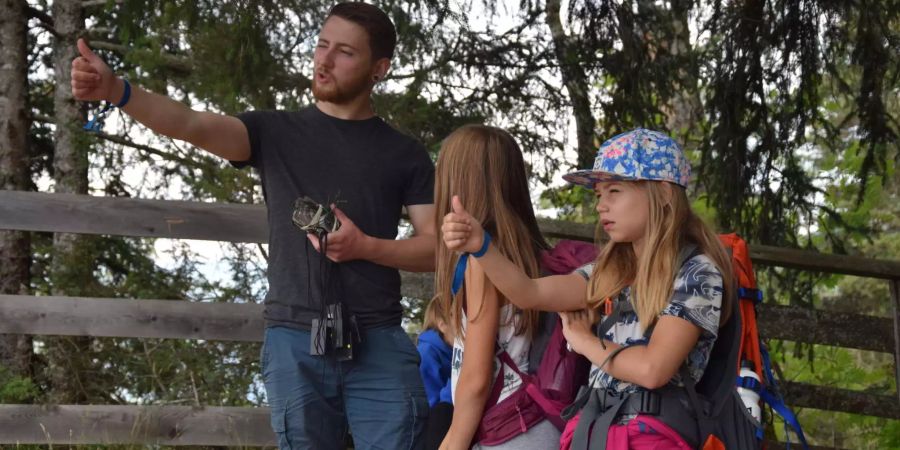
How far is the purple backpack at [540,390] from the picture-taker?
2670 mm

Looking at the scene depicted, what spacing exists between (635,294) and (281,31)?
12.2 ft

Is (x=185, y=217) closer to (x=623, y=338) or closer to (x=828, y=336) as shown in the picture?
(x=623, y=338)

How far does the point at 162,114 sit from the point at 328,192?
1.64 ft

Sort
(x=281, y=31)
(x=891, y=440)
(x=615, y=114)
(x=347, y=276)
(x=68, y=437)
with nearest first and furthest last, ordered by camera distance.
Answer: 1. (x=347, y=276)
2. (x=68, y=437)
3. (x=281, y=31)
4. (x=615, y=114)
5. (x=891, y=440)

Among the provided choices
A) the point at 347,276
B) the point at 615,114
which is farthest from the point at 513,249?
the point at 615,114

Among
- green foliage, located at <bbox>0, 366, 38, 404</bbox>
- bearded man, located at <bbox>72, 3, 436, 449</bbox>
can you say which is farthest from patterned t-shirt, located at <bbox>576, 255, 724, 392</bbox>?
green foliage, located at <bbox>0, 366, 38, 404</bbox>

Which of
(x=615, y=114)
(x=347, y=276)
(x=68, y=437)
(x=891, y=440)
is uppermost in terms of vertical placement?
(x=615, y=114)

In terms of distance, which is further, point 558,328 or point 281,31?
point 281,31

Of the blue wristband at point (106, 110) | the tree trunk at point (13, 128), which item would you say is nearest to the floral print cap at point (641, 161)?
the blue wristband at point (106, 110)

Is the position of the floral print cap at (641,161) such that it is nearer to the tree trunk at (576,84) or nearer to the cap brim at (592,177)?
the cap brim at (592,177)

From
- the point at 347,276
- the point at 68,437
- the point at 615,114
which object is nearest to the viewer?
the point at 347,276

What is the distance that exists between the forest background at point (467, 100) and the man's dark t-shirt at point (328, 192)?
2.29 metres

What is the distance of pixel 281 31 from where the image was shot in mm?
5840

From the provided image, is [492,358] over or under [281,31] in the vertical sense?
under
